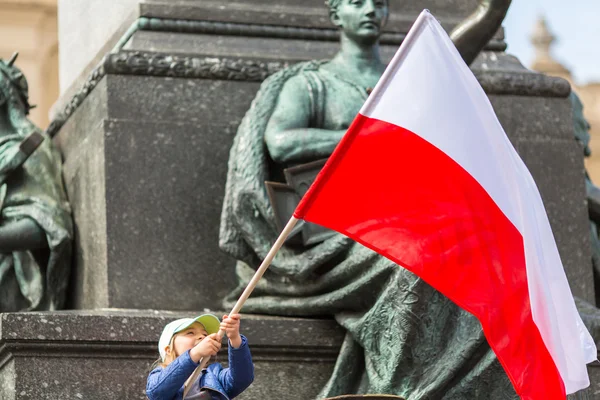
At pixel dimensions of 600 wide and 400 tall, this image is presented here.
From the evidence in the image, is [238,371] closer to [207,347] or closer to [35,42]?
[207,347]

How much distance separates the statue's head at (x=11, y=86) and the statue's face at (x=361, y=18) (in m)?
1.75

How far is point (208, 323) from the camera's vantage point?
7898 millimetres

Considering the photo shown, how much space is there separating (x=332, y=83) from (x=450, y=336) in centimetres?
151

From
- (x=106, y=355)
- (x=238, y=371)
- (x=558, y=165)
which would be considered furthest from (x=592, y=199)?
(x=238, y=371)

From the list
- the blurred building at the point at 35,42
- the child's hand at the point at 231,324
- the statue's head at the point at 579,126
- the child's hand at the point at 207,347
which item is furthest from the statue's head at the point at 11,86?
the blurred building at the point at 35,42

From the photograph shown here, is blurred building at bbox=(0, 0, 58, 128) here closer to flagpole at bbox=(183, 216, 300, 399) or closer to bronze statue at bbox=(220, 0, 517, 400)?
bronze statue at bbox=(220, 0, 517, 400)

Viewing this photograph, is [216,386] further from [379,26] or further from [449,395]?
[379,26]

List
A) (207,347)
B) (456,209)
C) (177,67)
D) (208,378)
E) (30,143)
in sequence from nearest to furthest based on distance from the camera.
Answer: (207,347), (456,209), (208,378), (177,67), (30,143)

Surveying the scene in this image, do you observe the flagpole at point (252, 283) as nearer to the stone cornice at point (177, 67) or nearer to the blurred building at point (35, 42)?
the stone cornice at point (177, 67)

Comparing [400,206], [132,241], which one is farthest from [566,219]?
[400,206]

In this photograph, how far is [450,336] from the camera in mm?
9328

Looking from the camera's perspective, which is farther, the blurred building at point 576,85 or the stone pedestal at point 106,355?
the blurred building at point 576,85

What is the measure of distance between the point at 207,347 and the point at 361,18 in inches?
119

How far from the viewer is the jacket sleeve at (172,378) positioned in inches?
302
